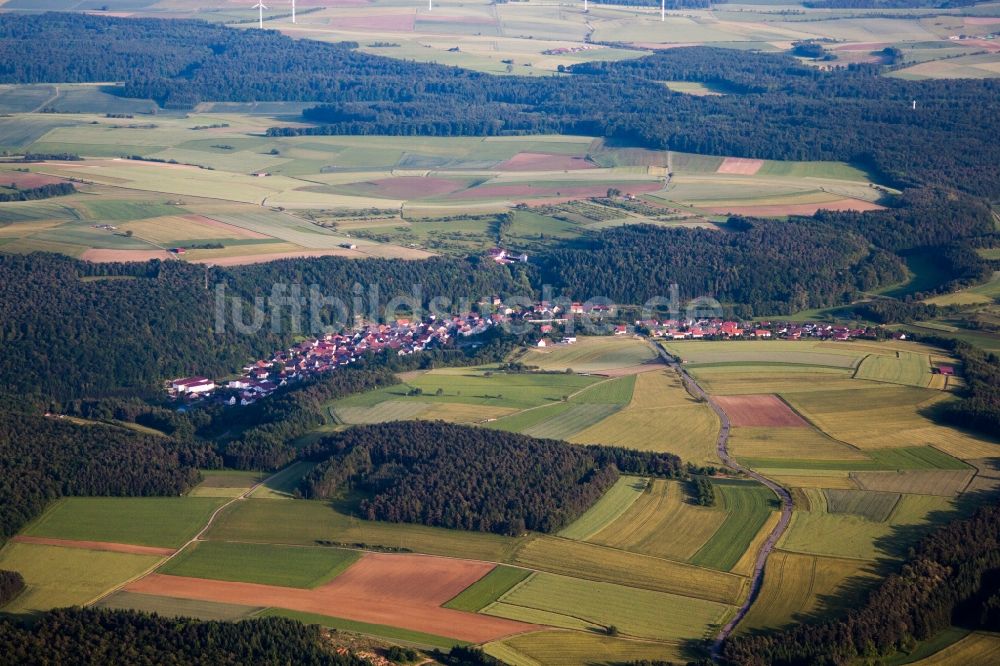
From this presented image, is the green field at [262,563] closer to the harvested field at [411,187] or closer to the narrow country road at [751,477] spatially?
the narrow country road at [751,477]

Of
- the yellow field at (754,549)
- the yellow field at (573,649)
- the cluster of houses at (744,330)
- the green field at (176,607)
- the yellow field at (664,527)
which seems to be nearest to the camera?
the yellow field at (573,649)

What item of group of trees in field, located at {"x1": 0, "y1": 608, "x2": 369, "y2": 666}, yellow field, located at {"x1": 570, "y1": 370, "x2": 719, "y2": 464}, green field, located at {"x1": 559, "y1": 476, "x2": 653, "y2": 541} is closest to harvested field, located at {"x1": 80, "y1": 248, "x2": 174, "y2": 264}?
yellow field, located at {"x1": 570, "y1": 370, "x2": 719, "y2": 464}

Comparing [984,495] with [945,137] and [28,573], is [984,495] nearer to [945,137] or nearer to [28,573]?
[28,573]

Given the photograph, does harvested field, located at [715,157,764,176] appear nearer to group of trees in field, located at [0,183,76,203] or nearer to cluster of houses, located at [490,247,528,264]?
cluster of houses, located at [490,247,528,264]

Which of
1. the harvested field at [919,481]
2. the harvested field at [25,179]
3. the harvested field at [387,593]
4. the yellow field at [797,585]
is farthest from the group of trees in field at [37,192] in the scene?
the yellow field at [797,585]

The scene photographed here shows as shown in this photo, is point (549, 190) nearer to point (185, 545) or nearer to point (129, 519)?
point (129, 519)

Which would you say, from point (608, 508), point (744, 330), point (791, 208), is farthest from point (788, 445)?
point (791, 208)
